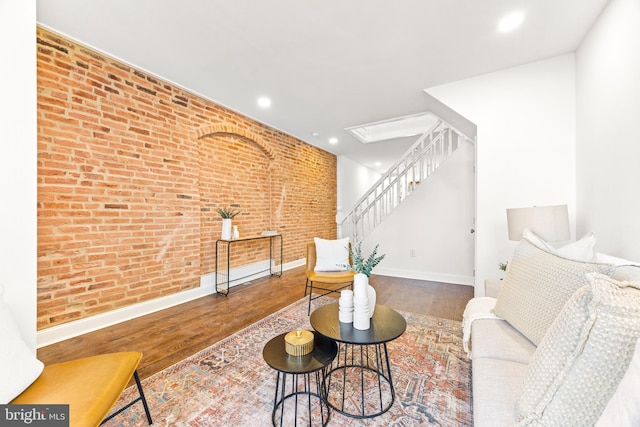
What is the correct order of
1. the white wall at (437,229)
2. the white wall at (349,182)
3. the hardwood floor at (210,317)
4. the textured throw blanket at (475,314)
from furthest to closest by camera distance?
the white wall at (349,182), the white wall at (437,229), the hardwood floor at (210,317), the textured throw blanket at (475,314)

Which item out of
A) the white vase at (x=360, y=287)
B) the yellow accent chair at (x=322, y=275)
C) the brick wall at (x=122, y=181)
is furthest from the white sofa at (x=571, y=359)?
the brick wall at (x=122, y=181)

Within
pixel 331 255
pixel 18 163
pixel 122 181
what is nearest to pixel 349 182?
pixel 331 255

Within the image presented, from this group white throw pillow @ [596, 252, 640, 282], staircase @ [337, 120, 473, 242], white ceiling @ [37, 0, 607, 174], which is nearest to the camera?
white throw pillow @ [596, 252, 640, 282]

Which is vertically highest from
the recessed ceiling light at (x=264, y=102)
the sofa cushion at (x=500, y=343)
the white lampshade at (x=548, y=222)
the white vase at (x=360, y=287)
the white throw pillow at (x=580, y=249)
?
the recessed ceiling light at (x=264, y=102)

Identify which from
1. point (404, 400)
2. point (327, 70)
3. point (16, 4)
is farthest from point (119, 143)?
point (404, 400)

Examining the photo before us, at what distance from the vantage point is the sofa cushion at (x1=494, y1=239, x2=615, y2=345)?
3.84 feet

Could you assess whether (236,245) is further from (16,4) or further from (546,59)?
(546,59)

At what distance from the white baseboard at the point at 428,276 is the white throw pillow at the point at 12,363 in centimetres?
416

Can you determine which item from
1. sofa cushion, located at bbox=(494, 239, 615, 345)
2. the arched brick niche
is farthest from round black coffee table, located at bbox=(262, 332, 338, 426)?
the arched brick niche

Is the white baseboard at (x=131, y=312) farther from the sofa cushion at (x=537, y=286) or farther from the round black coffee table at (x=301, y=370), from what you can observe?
the sofa cushion at (x=537, y=286)

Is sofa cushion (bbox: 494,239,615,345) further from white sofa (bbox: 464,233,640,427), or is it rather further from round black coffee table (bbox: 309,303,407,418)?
round black coffee table (bbox: 309,303,407,418)

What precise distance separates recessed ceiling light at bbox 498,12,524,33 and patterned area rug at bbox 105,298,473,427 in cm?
262

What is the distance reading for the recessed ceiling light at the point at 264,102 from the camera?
11.2 feet

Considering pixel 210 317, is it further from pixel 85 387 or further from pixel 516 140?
pixel 516 140
